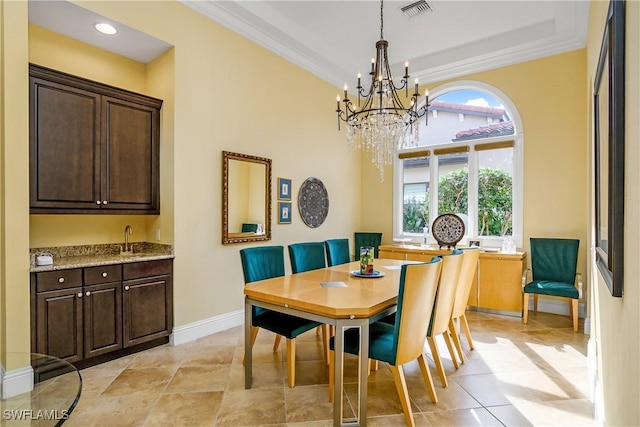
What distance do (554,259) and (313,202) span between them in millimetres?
3238

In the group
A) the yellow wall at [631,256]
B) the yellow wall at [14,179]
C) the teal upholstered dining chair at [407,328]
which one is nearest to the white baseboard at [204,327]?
the yellow wall at [14,179]

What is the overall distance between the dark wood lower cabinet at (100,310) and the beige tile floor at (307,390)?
193 mm

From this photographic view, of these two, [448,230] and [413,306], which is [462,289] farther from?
[448,230]

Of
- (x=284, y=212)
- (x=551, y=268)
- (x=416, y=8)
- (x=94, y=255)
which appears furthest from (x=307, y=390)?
(x=416, y=8)

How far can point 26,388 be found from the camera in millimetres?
1604

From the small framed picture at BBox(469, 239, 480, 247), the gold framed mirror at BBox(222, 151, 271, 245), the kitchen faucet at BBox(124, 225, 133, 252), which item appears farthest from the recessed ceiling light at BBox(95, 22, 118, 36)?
the small framed picture at BBox(469, 239, 480, 247)

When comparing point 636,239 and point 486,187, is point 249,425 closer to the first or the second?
point 636,239

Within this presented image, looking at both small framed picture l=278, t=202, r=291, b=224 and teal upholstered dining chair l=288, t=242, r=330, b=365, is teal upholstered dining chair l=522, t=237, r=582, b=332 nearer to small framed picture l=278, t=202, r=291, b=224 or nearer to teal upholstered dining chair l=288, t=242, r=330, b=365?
teal upholstered dining chair l=288, t=242, r=330, b=365

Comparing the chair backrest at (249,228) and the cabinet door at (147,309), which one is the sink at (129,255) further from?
the chair backrest at (249,228)

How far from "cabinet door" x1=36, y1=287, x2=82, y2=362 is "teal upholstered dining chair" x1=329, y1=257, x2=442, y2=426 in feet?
7.23

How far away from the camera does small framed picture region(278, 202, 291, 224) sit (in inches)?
182

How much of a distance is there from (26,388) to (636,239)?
2493 mm

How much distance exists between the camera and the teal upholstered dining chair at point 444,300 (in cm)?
243

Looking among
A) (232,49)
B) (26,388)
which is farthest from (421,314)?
(232,49)
